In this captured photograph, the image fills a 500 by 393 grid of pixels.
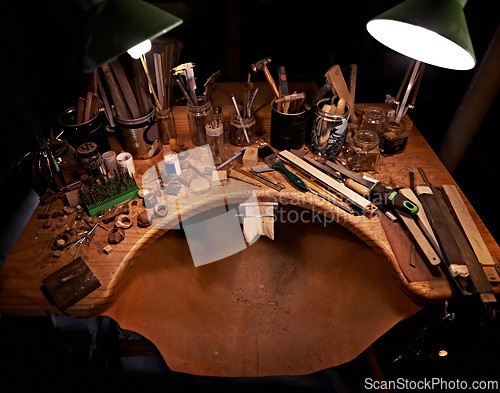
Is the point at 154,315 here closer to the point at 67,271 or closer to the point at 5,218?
the point at 67,271

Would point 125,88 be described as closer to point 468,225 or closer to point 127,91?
point 127,91

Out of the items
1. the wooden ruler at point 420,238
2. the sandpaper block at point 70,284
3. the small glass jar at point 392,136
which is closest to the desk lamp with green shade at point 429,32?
Answer: the small glass jar at point 392,136

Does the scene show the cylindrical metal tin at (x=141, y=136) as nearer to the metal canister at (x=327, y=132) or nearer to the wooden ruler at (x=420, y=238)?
the metal canister at (x=327, y=132)

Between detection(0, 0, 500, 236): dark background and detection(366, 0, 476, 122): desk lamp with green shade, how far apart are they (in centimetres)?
74

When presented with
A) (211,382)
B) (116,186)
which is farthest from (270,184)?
(211,382)

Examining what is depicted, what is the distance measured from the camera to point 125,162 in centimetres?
138

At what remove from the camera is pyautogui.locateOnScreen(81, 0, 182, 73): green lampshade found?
0.86 metres

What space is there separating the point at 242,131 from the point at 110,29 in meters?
0.78

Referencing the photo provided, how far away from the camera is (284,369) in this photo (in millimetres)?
1474

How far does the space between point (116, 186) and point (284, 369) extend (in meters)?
1.10

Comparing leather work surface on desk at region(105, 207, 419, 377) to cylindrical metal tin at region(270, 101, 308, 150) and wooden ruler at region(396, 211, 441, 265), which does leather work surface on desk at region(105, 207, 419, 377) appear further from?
cylindrical metal tin at region(270, 101, 308, 150)

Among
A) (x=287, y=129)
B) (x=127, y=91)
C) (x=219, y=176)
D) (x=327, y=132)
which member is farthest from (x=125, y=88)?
(x=327, y=132)

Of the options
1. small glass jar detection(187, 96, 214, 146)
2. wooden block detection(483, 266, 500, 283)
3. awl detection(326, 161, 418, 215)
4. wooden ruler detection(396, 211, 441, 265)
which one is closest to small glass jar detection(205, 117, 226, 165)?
small glass jar detection(187, 96, 214, 146)

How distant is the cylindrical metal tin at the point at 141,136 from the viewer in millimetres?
1415
